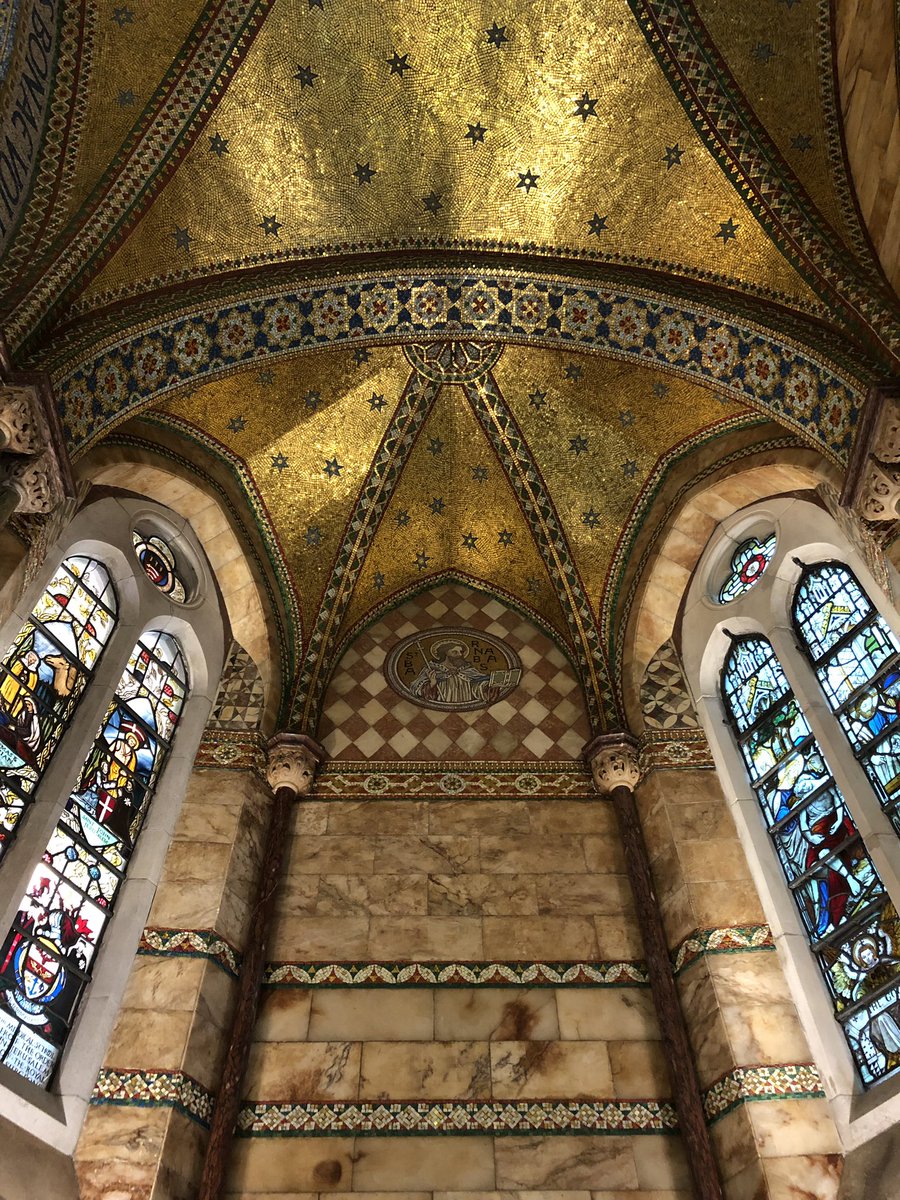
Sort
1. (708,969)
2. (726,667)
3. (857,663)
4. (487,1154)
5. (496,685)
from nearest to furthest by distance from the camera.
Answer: (487,1154) < (708,969) < (857,663) < (726,667) < (496,685)

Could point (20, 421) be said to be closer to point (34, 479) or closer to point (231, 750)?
point (34, 479)

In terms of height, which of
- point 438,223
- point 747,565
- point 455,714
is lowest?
point 455,714

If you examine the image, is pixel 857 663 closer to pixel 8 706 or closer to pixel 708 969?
pixel 708 969

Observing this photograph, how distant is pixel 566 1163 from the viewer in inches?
245

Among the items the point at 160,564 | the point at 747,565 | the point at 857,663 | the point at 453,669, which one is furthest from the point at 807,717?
the point at 160,564

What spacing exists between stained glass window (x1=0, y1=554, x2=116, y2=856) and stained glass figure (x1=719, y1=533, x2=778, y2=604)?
18.4ft

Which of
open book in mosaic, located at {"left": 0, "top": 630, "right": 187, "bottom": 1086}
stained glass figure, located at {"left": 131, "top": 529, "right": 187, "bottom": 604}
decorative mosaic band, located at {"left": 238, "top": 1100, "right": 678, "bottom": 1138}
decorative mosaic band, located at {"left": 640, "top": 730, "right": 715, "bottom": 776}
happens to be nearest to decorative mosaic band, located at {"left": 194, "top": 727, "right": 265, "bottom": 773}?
open book in mosaic, located at {"left": 0, "top": 630, "right": 187, "bottom": 1086}

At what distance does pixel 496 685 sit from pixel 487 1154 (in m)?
4.32

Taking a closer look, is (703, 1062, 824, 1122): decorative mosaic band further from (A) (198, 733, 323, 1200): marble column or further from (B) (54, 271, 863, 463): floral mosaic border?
(B) (54, 271, 863, 463): floral mosaic border

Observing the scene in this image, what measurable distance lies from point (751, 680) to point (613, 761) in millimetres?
1422

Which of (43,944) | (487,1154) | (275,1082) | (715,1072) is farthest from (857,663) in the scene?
(43,944)

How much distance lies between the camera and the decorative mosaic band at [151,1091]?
6.07 m

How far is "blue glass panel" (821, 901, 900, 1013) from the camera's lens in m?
6.16

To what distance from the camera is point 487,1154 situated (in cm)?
627
